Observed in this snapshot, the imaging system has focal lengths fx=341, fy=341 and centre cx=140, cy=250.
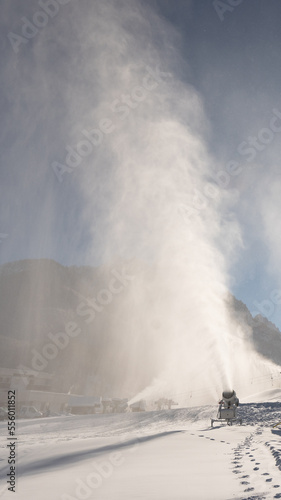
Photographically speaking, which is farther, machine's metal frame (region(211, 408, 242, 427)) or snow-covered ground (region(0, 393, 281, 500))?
machine's metal frame (region(211, 408, 242, 427))

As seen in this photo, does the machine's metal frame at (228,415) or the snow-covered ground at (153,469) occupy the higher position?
the snow-covered ground at (153,469)

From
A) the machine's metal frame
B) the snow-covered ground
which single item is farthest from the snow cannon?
the snow-covered ground

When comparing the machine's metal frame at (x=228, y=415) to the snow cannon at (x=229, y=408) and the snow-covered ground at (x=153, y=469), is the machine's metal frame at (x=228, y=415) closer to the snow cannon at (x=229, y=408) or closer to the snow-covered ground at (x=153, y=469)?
the snow cannon at (x=229, y=408)

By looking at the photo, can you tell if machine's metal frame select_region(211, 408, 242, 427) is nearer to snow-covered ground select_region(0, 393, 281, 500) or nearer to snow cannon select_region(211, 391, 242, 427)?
snow cannon select_region(211, 391, 242, 427)

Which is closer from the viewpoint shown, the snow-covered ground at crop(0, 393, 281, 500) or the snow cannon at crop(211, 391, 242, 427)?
the snow-covered ground at crop(0, 393, 281, 500)

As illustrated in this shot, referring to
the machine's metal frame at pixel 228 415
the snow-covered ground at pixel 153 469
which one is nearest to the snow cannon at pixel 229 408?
the machine's metal frame at pixel 228 415

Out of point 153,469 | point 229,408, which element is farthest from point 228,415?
point 153,469

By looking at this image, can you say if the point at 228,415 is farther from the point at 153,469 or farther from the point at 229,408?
the point at 153,469

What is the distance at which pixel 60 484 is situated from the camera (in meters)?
7.66

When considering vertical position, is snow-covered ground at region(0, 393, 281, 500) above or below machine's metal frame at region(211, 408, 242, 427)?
above

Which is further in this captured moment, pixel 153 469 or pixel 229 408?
pixel 229 408

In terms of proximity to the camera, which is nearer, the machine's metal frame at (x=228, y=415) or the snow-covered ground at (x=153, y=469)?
the snow-covered ground at (x=153, y=469)

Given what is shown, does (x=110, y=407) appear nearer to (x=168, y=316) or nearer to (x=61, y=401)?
(x=61, y=401)

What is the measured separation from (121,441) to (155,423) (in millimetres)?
10139
